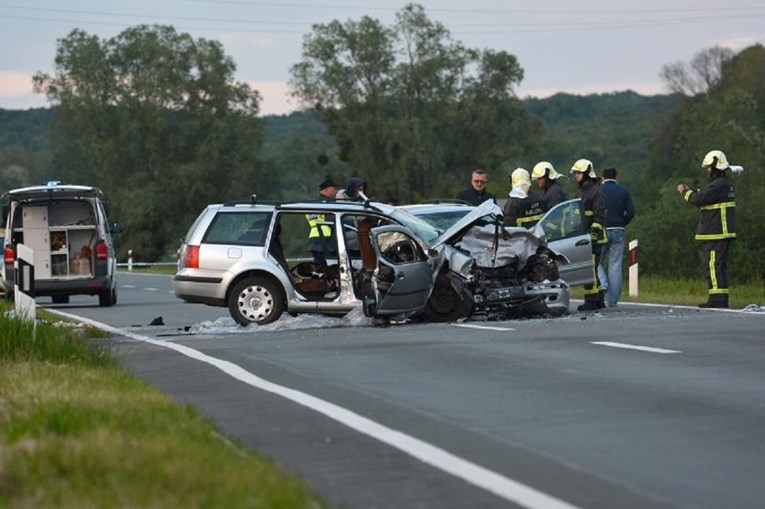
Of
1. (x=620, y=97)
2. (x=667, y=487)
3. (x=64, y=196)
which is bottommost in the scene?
(x=667, y=487)

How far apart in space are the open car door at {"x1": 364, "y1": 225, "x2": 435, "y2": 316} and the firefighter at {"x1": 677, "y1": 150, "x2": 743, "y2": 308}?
4.13 meters

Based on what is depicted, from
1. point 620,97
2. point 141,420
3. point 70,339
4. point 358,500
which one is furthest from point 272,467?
point 620,97

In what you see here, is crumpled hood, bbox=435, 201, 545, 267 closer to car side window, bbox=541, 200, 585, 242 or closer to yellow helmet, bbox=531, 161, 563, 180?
car side window, bbox=541, 200, 585, 242

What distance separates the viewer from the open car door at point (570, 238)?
23242 mm

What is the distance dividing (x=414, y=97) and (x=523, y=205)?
8018 centimetres

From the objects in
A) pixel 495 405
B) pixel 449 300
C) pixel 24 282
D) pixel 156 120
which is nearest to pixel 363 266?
pixel 449 300

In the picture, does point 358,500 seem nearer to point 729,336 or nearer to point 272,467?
point 272,467

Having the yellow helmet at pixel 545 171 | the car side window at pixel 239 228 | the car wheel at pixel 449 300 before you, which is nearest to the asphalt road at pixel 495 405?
the car wheel at pixel 449 300

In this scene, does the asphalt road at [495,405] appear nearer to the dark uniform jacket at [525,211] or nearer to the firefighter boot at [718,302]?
the firefighter boot at [718,302]

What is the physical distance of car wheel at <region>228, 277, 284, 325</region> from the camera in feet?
69.2

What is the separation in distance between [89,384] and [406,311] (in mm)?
8307

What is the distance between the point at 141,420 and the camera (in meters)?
9.66

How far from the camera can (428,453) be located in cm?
891

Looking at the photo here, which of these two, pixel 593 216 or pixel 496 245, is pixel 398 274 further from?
pixel 593 216
